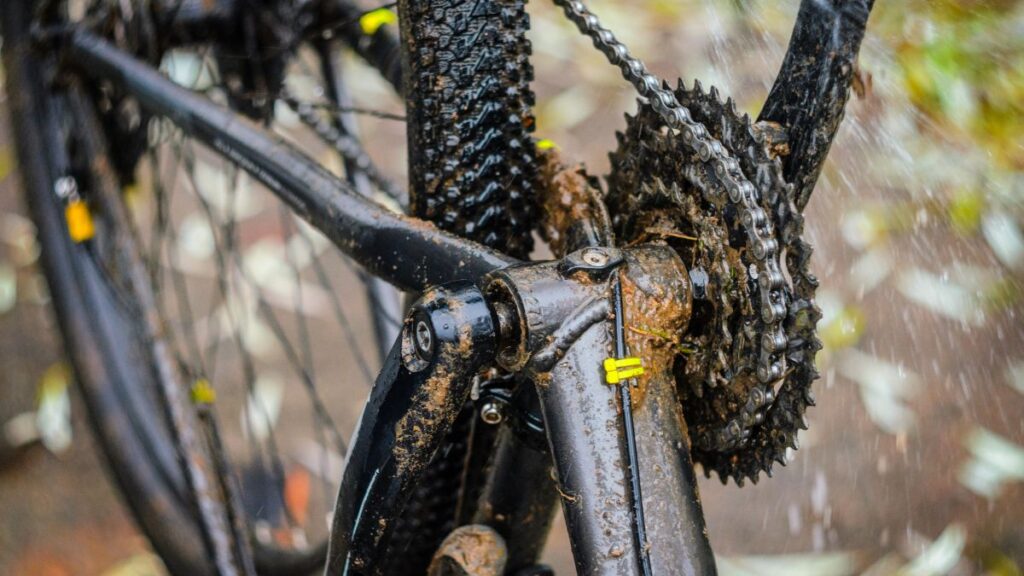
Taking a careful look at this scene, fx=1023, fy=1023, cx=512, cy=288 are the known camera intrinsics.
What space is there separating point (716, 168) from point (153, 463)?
0.97 metres

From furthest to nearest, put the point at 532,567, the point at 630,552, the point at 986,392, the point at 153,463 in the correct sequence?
1. the point at 986,392
2. the point at 153,463
3. the point at 532,567
4. the point at 630,552

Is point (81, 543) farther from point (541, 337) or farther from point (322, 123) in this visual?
point (541, 337)

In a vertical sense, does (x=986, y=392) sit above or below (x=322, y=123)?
below

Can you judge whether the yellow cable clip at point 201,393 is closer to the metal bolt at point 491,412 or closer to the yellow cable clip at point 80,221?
the yellow cable clip at point 80,221

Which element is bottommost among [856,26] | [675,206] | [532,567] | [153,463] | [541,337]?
[153,463]

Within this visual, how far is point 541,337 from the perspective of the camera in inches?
24.3

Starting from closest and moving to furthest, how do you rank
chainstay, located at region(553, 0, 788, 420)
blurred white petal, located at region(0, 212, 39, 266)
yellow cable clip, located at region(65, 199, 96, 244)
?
chainstay, located at region(553, 0, 788, 420) < yellow cable clip, located at region(65, 199, 96, 244) < blurred white petal, located at region(0, 212, 39, 266)

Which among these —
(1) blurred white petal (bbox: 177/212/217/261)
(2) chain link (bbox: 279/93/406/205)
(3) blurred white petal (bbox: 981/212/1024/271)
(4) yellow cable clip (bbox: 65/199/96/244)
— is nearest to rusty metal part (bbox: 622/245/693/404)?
(2) chain link (bbox: 279/93/406/205)

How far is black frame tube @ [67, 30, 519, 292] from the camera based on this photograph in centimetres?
73

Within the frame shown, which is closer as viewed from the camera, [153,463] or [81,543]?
[153,463]

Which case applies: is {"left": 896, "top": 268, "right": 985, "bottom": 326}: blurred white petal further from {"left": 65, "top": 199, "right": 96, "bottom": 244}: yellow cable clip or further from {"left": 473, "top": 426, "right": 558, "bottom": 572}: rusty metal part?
{"left": 65, "top": 199, "right": 96, "bottom": 244}: yellow cable clip

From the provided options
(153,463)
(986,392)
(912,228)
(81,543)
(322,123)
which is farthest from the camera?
(912,228)

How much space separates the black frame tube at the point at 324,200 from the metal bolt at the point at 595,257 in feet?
0.21

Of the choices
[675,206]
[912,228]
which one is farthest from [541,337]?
[912,228]
